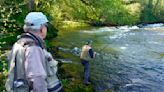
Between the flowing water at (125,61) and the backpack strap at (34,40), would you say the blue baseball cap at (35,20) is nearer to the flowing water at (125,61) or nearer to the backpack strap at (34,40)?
the backpack strap at (34,40)

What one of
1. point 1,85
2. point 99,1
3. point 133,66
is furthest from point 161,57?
point 1,85

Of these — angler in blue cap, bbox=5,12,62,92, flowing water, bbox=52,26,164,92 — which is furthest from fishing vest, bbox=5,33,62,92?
flowing water, bbox=52,26,164,92

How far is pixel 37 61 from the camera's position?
4223mm

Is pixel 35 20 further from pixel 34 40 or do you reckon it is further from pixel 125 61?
pixel 125 61

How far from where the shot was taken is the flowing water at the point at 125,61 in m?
16.3

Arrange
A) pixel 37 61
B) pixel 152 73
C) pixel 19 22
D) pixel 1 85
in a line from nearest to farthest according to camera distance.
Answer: pixel 37 61 → pixel 1 85 → pixel 152 73 → pixel 19 22

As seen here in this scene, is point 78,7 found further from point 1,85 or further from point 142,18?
point 142,18

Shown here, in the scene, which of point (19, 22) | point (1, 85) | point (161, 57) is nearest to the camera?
point (1, 85)

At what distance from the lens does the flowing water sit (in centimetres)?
1633

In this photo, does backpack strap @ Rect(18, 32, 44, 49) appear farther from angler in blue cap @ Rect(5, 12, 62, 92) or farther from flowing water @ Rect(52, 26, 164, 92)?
flowing water @ Rect(52, 26, 164, 92)

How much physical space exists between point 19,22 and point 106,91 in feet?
24.1

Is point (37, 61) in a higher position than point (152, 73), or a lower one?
higher

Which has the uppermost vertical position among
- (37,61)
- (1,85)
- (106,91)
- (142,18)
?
(37,61)

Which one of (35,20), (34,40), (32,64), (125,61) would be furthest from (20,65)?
(125,61)
